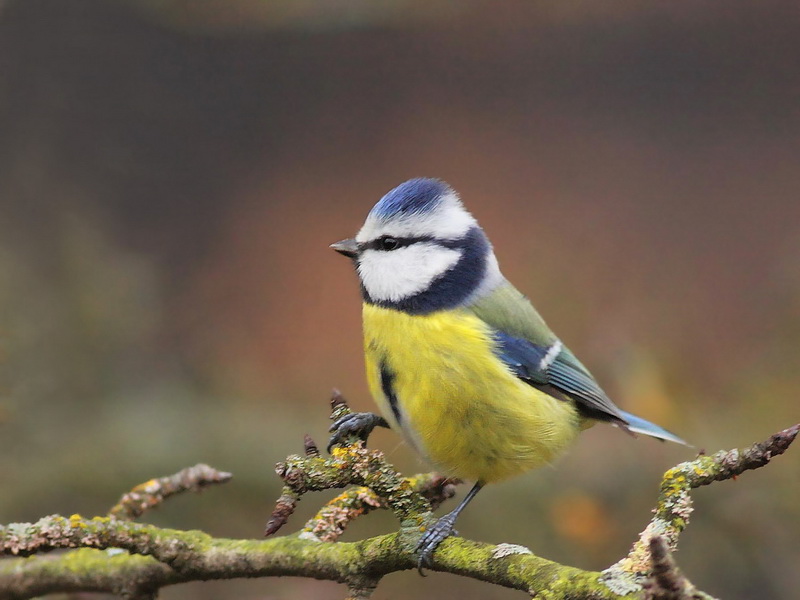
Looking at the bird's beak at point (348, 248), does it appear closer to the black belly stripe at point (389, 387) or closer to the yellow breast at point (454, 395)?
the yellow breast at point (454, 395)

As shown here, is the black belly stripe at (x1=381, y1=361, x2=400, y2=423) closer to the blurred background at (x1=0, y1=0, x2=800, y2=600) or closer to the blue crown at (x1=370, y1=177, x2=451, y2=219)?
the blue crown at (x1=370, y1=177, x2=451, y2=219)

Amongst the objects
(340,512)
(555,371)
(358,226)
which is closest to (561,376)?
(555,371)

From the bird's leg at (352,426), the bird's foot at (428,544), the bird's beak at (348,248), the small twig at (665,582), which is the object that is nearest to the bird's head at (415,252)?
the bird's beak at (348,248)

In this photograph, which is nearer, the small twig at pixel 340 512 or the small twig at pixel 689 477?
the small twig at pixel 689 477

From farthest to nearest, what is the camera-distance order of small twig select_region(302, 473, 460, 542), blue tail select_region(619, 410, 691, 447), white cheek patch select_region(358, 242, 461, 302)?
blue tail select_region(619, 410, 691, 447), white cheek patch select_region(358, 242, 461, 302), small twig select_region(302, 473, 460, 542)

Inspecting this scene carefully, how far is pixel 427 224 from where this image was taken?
195cm

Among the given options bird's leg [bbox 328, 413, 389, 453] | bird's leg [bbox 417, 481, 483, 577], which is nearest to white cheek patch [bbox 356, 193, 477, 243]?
bird's leg [bbox 328, 413, 389, 453]

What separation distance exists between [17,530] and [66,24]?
2816mm

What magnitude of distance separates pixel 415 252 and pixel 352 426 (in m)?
0.52

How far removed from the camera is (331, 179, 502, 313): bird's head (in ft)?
6.26

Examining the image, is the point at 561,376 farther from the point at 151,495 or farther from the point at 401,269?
the point at 151,495

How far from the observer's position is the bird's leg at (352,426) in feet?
4.89

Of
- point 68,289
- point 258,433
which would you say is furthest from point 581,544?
point 68,289

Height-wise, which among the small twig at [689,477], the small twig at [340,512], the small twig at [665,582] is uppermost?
the small twig at [340,512]
